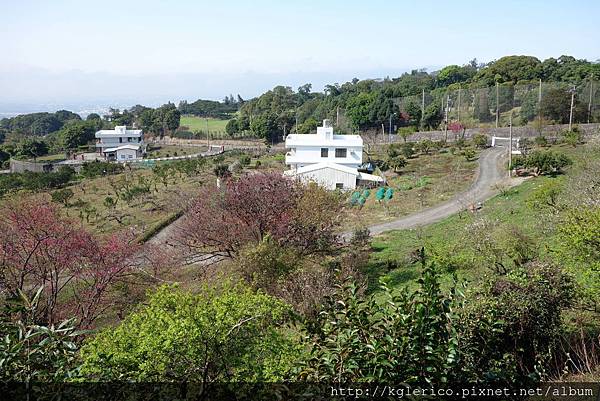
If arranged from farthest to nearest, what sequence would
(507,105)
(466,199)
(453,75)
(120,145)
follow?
(453,75), (120,145), (507,105), (466,199)

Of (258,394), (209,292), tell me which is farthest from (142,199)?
(258,394)

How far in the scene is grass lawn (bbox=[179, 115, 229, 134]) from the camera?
241ft

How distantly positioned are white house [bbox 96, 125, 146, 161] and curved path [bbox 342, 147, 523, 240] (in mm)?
35197

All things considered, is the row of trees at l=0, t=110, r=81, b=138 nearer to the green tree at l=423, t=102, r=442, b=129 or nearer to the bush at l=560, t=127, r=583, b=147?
the green tree at l=423, t=102, r=442, b=129

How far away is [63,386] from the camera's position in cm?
291

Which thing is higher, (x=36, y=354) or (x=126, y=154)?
(x=36, y=354)

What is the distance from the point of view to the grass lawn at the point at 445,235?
1279 centimetres

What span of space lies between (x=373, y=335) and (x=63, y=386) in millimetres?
2136

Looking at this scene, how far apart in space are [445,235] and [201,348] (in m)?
14.0

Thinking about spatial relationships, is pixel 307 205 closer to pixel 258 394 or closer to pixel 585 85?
pixel 258 394

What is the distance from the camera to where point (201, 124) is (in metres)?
81.2

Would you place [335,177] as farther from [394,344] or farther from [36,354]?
[36,354]

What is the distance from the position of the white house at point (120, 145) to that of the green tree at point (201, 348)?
160 ft

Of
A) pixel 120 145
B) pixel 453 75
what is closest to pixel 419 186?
pixel 120 145
